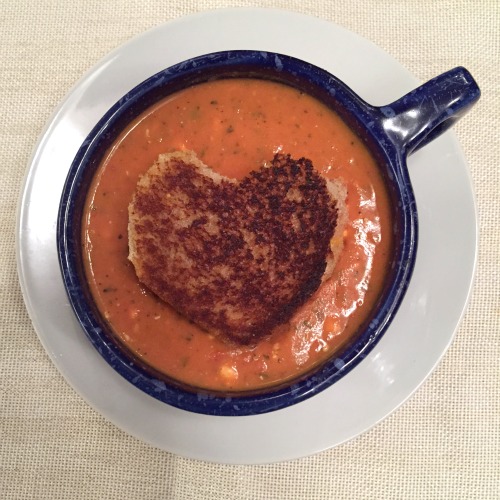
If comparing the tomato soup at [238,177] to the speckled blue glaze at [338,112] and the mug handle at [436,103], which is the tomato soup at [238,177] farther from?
the mug handle at [436,103]

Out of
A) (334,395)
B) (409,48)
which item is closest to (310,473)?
(334,395)

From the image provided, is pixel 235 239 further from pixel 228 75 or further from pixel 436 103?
pixel 436 103

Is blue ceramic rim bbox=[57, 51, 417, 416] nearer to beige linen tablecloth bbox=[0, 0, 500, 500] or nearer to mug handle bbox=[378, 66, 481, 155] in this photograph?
mug handle bbox=[378, 66, 481, 155]

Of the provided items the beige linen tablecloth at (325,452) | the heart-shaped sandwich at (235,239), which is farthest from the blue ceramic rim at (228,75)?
the beige linen tablecloth at (325,452)

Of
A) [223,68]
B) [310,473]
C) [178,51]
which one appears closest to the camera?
[223,68]

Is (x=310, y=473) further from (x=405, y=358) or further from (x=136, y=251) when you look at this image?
(x=136, y=251)

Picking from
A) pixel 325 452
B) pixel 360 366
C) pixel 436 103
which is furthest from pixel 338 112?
pixel 325 452

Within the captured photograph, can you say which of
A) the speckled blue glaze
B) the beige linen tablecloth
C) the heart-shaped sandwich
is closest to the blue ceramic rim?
the speckled blue glaze
